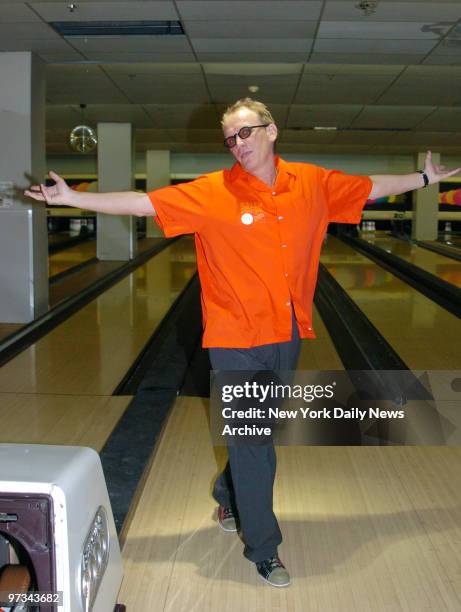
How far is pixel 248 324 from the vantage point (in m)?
2.32

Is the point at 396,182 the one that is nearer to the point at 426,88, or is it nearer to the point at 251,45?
the point at 251,45

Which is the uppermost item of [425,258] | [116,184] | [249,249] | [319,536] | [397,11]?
[397,11]

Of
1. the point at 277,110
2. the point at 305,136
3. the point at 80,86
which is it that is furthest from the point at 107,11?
the point at 305,136

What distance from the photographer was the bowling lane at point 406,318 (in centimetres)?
575

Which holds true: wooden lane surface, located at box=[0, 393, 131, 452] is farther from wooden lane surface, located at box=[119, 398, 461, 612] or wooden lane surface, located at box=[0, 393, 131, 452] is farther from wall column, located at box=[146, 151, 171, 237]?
wall column, located at box=[146, 151, 171, 237]

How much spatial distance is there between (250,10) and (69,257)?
9.03 meters

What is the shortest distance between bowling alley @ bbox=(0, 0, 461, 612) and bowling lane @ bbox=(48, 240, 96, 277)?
0.63 meters

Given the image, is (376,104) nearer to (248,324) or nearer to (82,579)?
(248,324)

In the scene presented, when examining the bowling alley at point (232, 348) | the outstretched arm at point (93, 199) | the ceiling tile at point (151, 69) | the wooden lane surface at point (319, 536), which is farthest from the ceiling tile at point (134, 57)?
the outstretched arm at point (93, 199)

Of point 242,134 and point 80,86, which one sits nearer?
point 242,134

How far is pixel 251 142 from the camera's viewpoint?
2.31 metres

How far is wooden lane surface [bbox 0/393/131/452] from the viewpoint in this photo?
12.3 ft

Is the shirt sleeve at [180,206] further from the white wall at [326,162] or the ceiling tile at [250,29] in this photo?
the white wall at [326,162]

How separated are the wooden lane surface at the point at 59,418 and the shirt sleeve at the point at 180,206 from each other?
5.32ft
